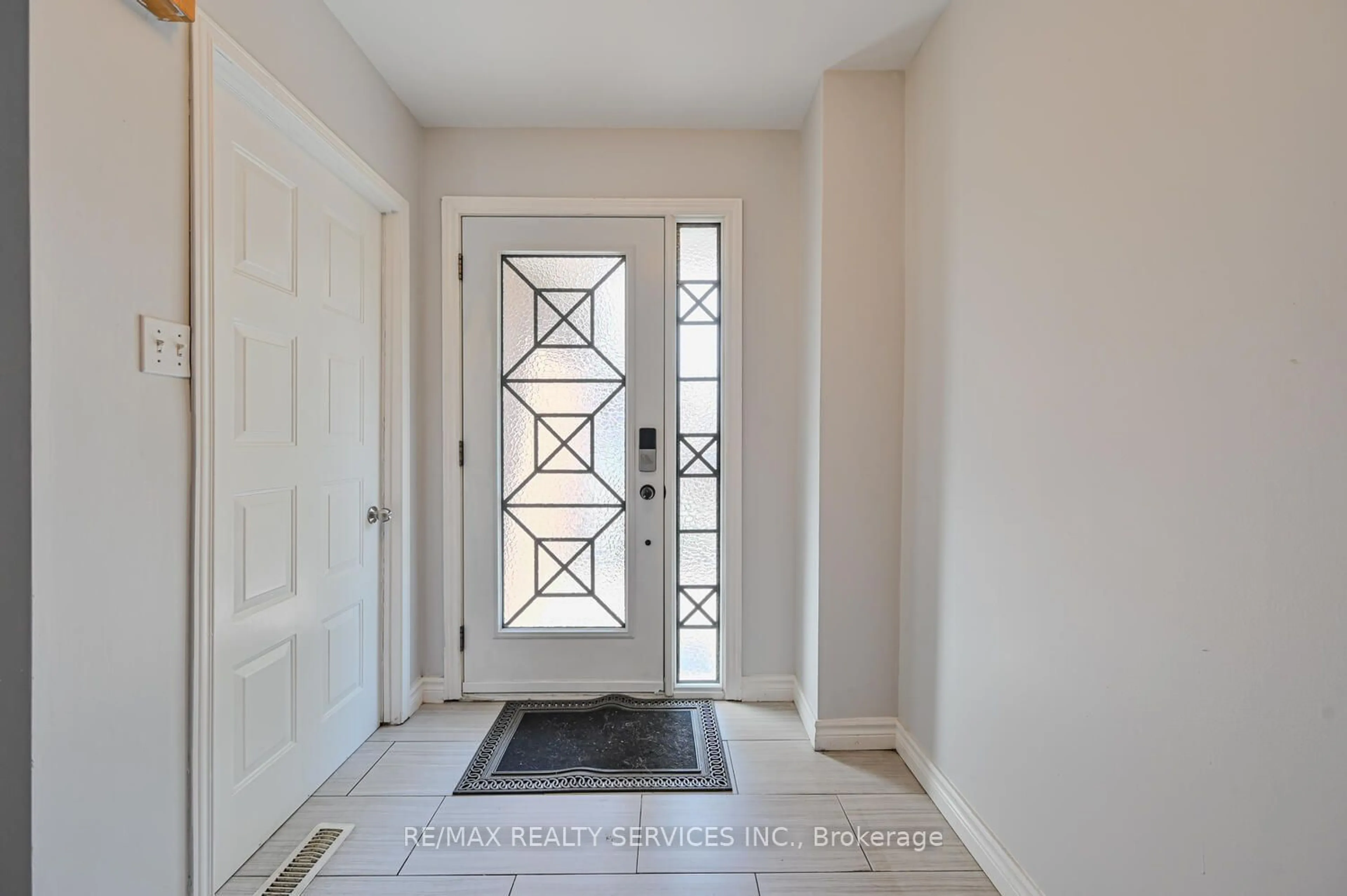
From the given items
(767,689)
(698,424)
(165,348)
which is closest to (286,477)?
(165,348)

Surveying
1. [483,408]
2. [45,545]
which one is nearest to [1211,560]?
[45,545]

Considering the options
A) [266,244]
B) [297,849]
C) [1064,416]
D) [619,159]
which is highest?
[619,159]

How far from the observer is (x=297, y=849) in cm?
169

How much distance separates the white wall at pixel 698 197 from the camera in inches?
103

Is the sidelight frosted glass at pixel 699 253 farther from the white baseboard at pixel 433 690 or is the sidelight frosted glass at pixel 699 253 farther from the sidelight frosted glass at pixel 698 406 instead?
the white baseboard at pixel 433 690

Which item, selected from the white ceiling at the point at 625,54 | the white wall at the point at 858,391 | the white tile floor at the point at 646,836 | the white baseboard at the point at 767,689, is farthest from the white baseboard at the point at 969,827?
the white ceiling at the point at 625,54

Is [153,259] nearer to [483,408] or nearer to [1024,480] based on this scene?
[483,408]

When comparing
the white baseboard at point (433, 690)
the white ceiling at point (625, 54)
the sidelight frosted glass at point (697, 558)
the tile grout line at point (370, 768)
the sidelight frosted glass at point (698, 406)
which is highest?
the white ceiling at point (625, 54)

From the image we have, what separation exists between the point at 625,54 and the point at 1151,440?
1955 mm

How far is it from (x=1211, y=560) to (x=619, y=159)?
243 centimetres

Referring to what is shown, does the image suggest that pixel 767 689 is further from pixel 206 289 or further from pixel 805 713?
pixel 206 289

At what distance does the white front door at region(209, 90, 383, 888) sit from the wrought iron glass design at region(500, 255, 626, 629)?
549mm

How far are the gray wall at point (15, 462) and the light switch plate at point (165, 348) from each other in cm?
22

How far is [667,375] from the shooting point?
8.69 feet
